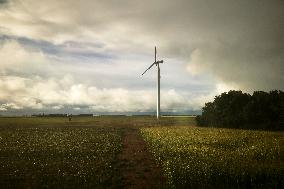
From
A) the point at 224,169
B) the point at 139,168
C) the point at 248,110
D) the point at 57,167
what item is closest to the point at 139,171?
the point at 139,168

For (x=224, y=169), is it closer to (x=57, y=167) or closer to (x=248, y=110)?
(x=57, y=167)

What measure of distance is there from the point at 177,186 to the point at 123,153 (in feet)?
60.0

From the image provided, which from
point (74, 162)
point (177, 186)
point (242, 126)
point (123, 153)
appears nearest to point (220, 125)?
point (242, 126)

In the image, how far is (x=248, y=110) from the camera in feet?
297

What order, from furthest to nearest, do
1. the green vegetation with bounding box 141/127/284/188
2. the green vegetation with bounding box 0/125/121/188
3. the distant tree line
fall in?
the distant tree line
the green vegetation with bounding box 0/125/121/188
the green vegetation with bounding box 141/127/284/188

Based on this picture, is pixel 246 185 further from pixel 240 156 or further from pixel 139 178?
pixel 240 156

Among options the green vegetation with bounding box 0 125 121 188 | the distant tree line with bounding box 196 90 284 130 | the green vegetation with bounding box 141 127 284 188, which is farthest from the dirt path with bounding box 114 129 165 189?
the distant tree line with bounding box 196 90 284 130

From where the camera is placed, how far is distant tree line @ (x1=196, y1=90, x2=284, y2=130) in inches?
3409

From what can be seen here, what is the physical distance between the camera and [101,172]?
2839cm

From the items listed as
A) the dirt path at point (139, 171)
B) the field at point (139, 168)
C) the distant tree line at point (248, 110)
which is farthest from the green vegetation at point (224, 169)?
the distant tree line at point (248, 110)

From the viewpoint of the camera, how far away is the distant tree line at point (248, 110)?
284ft

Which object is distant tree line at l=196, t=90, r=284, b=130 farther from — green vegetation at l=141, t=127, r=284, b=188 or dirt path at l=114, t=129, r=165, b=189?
dirt path at l=114, t=129, r=165, b=189

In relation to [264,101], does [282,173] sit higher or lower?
lower

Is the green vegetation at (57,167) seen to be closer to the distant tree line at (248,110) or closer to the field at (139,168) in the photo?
the field at (139,168)
